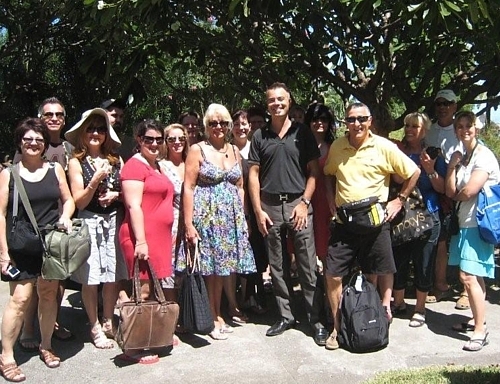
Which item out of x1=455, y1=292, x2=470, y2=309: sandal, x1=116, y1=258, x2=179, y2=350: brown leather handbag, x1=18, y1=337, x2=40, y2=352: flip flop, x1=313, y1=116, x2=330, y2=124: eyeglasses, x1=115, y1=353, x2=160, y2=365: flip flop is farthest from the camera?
x1=455, y1=292, x2=470, y2=309: sandal

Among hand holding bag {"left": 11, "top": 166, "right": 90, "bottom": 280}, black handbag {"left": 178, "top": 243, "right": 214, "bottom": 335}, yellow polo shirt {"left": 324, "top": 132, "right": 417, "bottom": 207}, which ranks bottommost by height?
black handbag {"left": 178, "top": 243, "right": 214, "bottom": 335}

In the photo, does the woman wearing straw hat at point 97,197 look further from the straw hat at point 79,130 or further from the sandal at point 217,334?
the sandal at point 217,334

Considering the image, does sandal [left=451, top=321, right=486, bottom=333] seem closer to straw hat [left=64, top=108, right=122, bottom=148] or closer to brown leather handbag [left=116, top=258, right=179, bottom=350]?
brown leather handbag [left=116, top=258, right=179, bottom=350]

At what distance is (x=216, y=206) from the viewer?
5027 mm

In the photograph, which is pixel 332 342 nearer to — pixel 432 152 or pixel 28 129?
pixel 432 152

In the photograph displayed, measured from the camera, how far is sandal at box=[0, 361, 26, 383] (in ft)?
14.1

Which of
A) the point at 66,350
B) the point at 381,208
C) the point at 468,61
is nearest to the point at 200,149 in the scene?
the point at 381,208

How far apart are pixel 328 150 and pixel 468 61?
314 cm

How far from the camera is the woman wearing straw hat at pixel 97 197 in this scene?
4711 mm

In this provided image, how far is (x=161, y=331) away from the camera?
4578 mm

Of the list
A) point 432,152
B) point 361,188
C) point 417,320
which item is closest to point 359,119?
point 361,188

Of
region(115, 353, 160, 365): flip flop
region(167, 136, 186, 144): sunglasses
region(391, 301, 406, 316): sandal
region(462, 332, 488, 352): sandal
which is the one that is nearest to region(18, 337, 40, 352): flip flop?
region(115, 353, 160, 365): flip flop

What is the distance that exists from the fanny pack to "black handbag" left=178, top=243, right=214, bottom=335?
4.05 ft

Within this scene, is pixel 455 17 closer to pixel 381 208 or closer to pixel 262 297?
pixel 381 208
